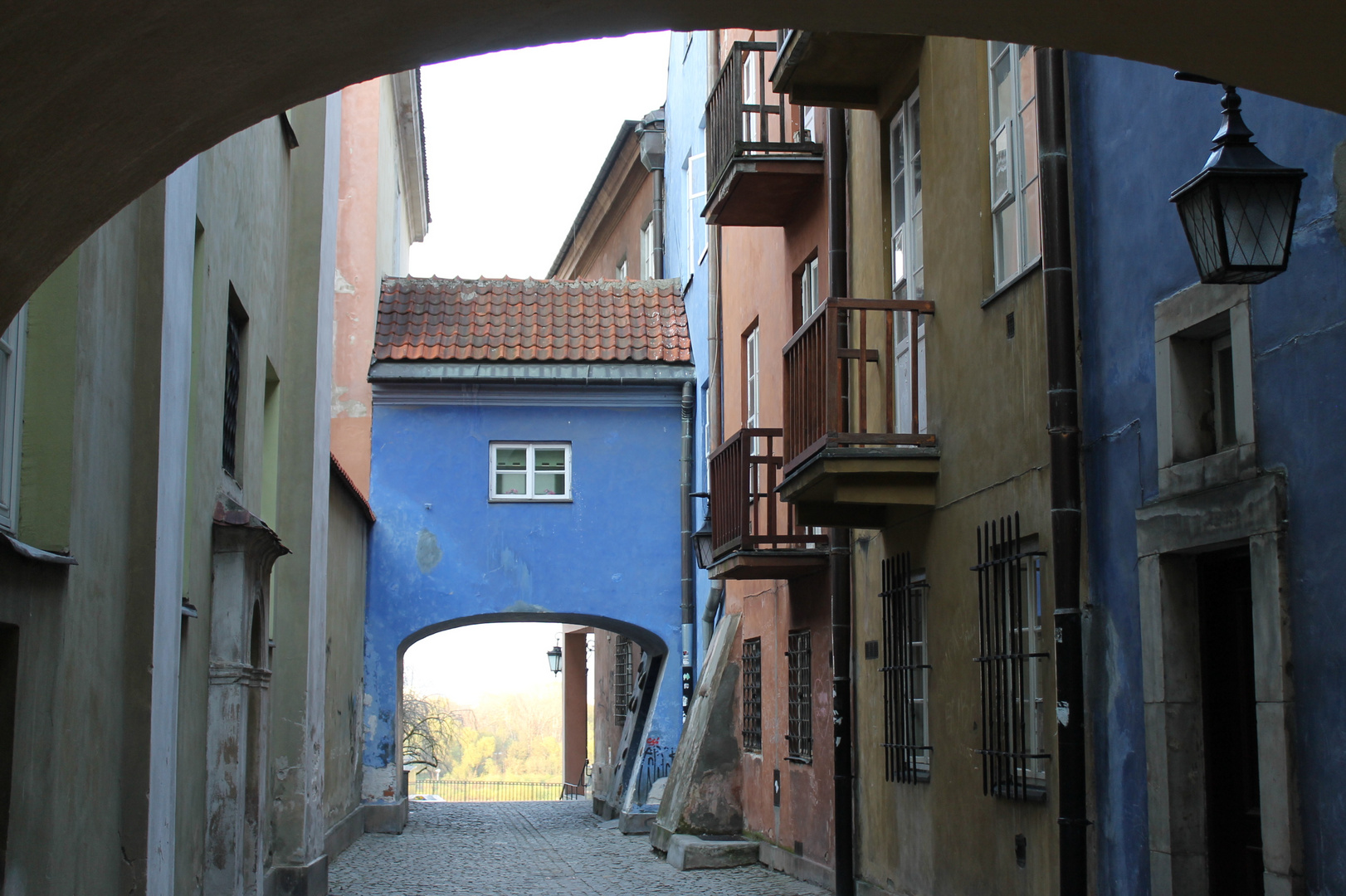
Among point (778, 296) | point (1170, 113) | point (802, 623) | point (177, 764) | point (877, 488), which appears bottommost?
point (177, 764)

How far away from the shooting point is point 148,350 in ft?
23.6

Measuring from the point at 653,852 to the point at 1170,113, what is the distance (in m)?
12.0

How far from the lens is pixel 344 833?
17344mm

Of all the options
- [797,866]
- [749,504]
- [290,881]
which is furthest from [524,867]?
[749,504]

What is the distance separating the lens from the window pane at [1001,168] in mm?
9016

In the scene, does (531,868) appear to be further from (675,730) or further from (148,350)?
(148,350)

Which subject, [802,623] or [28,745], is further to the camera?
[802,623]

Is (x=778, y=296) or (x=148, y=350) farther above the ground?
(x=778, y=296)

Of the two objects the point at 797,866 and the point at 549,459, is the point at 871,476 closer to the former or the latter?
the point at 797,866

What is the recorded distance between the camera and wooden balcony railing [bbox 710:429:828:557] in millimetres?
13648

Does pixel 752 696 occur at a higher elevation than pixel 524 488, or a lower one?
lower

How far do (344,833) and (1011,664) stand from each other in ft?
36.1

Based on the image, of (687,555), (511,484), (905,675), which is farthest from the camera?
(511,484)

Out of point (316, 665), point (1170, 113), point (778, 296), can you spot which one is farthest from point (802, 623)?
point (1170, 113)
